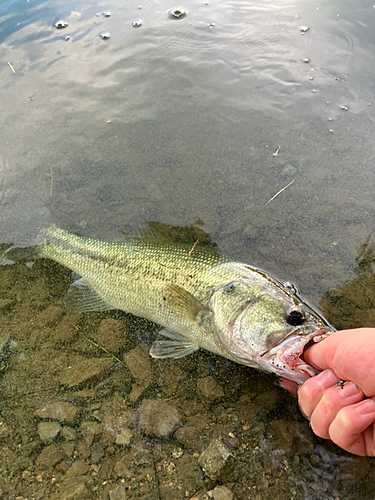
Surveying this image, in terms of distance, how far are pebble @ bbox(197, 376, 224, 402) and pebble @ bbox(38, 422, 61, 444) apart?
130cm

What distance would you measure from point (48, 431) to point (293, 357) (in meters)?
2.20

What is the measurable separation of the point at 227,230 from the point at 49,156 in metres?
2.82

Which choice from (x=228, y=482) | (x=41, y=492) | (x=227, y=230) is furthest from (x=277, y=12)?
(x=41, y=492)

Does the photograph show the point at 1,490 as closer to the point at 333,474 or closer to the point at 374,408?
the point at 333,474

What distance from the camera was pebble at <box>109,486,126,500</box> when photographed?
8.32 ft

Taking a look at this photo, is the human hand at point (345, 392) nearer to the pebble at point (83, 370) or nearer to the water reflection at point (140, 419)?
the water reflection at point (140, 419)

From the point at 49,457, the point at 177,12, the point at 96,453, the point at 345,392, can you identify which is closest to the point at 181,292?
the point at 96,453

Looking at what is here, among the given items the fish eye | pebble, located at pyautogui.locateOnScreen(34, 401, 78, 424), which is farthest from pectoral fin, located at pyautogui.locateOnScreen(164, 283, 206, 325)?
pebble, located at pyautogui.locateOnScreen(34, 401, 78, 424)

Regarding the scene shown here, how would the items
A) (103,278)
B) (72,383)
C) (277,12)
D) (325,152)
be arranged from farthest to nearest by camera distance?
1. (277,12)
2. (325,152)
3. (103,278)
4. (72,383)

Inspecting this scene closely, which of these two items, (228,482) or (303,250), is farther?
(303,250)

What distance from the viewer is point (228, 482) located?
2.56 m

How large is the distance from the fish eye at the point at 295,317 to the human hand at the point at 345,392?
0.31 meters

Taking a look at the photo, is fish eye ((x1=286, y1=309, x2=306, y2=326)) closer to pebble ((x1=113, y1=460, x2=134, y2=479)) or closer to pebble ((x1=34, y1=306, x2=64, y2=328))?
pebble ((x1=113, y1=460, x2=134, y2=479))

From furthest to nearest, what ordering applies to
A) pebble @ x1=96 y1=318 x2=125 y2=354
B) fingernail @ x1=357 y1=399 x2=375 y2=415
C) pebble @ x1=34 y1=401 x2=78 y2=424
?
pebble @ x1=96 y1=318 x2=125 y2=354 < pebble @ x1=34 y1=401 x2=78 y2=424 < fingernail @ x1=357 y1=399 x2=375 y2=415
